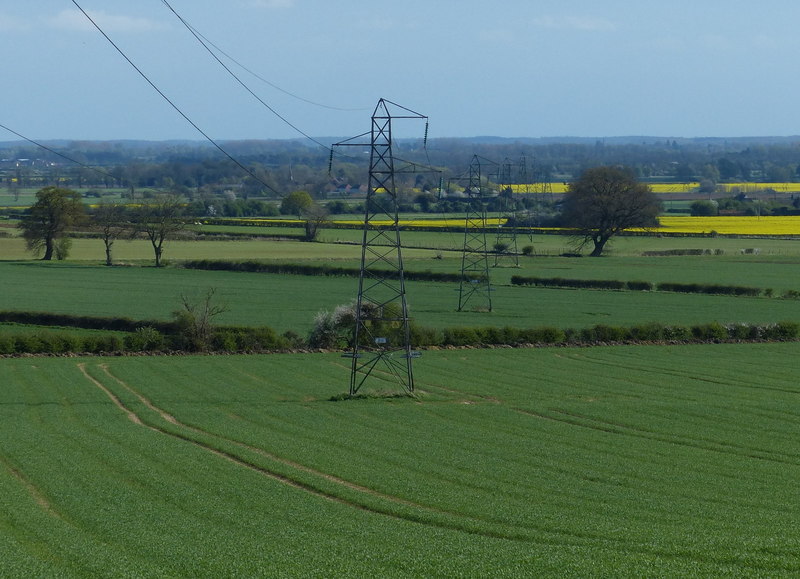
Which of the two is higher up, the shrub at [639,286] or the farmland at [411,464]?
the farmland at [411,464]

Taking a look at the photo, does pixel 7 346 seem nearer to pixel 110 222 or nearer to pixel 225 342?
pixel 225 342

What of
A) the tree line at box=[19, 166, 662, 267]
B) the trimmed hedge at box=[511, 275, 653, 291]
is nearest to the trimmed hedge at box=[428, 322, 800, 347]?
the trimmed hedge at box=[511, 275, 653, 291]

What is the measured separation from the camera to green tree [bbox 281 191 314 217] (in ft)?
444

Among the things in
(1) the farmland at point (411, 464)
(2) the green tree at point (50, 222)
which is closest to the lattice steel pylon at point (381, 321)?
(1) the farmland at point (411, 464)

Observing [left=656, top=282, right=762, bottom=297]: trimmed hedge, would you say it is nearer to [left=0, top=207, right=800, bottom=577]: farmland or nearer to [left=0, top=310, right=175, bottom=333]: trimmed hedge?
[left=0, top=207, right=800, bottom=577]: farmland

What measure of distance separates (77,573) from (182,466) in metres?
8.27

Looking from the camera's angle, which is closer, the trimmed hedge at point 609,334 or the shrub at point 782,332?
the trimmed hedge at point 609,334

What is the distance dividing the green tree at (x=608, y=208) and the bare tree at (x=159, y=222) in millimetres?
39062

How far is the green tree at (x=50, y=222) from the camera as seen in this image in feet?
319

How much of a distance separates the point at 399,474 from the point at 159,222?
Answer: 252ft

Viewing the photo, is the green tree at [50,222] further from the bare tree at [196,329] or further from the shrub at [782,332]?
the shrub at [782,332]

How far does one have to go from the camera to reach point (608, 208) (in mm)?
105062

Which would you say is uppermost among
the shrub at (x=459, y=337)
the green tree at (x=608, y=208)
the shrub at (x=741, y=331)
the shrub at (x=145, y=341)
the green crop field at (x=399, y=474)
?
the green tree at (x=608, y=208)

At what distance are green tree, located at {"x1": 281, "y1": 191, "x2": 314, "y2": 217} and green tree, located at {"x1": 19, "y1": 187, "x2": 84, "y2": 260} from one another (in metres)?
36.8
